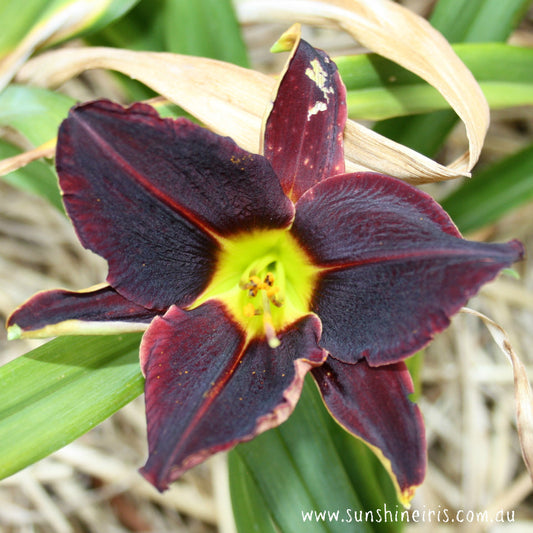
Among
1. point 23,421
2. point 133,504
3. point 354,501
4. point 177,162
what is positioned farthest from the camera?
point 133,504

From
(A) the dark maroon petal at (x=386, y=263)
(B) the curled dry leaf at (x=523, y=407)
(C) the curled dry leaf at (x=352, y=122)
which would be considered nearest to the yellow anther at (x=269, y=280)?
(A) the dark maroon petal at (x=386, y=263)

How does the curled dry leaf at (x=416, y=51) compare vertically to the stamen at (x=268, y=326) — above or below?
above

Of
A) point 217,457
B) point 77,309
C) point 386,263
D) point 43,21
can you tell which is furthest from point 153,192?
point 217,457

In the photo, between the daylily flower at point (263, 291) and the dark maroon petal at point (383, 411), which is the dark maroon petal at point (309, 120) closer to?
the daylily flower at point (263, 291)

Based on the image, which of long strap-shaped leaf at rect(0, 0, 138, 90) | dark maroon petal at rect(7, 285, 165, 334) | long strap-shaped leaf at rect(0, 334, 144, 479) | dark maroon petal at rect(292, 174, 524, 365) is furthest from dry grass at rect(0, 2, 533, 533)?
dark maroon petal at rect(292, 174, 524, 365)

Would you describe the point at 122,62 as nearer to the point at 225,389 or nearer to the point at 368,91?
the point at 368,91

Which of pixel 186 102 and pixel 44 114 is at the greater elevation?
pixel 186 102

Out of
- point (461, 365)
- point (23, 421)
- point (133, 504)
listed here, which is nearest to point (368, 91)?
point (23, 421)
